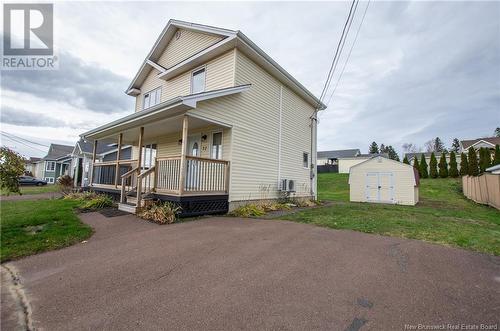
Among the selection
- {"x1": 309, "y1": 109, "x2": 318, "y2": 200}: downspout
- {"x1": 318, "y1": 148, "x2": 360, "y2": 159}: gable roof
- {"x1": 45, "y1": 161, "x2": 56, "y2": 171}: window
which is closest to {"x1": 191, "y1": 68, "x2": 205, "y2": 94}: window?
{"x1": 309, "y1": 109, "x2": 318, "y2": 200}: downspout

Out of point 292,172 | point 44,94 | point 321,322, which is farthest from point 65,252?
point 44,94

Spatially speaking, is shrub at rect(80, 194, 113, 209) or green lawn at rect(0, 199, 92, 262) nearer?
green lawn at rect(0, 199, 92, 262)

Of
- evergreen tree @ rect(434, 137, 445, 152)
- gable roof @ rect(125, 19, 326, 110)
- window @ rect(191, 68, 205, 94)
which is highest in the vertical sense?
evergreen tree @ rect(434, 137, 445, 152)

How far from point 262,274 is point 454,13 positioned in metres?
10.8

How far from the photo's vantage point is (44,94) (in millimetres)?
22344

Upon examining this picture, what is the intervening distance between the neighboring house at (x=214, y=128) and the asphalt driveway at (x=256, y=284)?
338 cm

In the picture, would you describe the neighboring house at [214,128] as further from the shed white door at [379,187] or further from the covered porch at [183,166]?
the shed white door at [379,187]

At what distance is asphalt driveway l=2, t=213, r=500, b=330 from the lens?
242 centimetres

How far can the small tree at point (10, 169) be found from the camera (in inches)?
212

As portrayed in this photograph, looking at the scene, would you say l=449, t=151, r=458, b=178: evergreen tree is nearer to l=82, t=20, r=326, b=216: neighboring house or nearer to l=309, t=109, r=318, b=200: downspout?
l=309, t=109, r=318, b=200: downspout

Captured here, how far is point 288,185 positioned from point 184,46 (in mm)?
8971

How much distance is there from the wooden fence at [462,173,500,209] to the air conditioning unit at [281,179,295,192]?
436 inches

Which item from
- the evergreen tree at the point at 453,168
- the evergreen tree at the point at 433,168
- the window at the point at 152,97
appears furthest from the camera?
the evergreen tree at the point at 433,168

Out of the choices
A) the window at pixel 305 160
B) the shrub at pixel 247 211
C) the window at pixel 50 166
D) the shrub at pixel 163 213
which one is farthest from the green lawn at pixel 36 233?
the window at pixel 50 166
